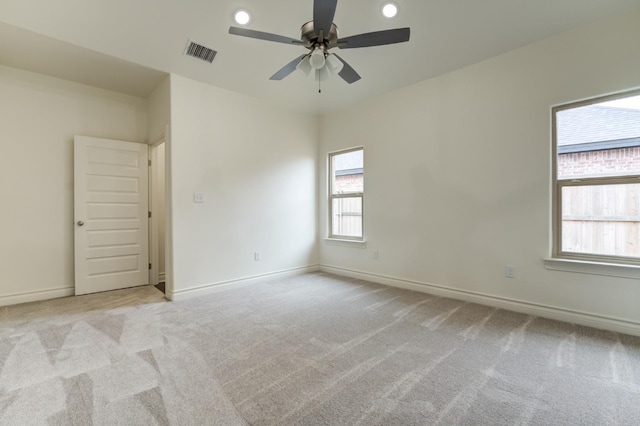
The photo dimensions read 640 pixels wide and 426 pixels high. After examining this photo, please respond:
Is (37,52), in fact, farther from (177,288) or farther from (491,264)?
(491,264)

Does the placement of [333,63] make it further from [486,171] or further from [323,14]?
[486,171]

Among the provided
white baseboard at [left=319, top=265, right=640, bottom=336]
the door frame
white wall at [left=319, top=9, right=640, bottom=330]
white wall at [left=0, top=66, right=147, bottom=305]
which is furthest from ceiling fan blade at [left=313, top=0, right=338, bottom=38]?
white wall at [left=0, top=66, right=147, bottom=305]

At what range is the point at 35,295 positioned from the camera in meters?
3.50

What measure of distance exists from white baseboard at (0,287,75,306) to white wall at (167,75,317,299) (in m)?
1.42

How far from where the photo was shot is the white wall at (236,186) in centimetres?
360

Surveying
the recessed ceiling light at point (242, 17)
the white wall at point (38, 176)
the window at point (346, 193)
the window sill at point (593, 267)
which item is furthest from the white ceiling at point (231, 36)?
the window sill at point (593, 267)

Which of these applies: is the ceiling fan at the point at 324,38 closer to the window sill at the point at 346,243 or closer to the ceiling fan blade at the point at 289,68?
the ceiling fan blade at the point at 289,68

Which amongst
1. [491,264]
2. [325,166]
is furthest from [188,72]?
[491,264]

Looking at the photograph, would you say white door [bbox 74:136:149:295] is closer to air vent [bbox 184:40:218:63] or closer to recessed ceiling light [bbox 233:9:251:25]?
air vent [bbox 184:40:218:63]

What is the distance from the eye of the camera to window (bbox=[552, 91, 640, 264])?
2559 mm

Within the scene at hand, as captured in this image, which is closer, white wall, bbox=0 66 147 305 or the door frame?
white wall, bbox=0 66 147 305

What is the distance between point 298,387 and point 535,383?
1.52 meters

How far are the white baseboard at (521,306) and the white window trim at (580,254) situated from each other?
41 centimetres

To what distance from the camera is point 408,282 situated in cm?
393
